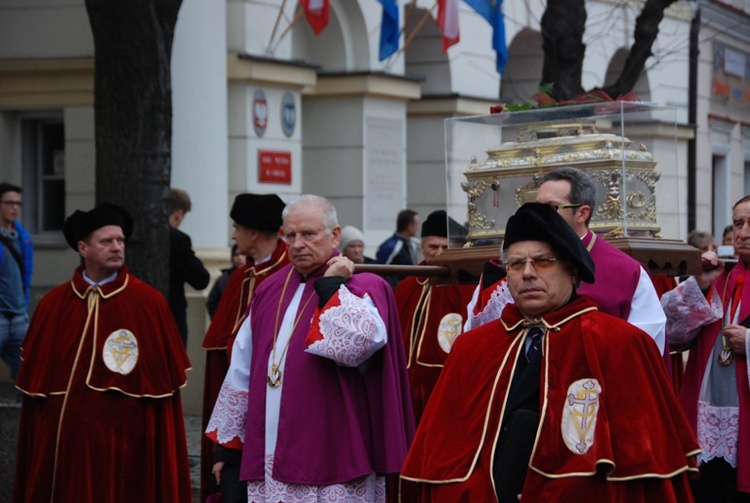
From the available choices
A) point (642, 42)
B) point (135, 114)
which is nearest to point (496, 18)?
point (642, 42)

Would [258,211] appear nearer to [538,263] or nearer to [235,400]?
[235,400]

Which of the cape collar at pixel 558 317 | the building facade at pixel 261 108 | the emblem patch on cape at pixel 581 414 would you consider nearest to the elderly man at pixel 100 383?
the cape collar at pixel 558 317

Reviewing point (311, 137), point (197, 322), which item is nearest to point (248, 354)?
point (197, 322)

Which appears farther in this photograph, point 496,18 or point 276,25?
point 496,18

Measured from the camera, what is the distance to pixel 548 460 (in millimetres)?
4934

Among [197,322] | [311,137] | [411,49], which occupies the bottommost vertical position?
[197,322]

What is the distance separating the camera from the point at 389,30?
17375 millimetres

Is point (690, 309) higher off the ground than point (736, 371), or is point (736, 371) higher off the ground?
point (690, 309)

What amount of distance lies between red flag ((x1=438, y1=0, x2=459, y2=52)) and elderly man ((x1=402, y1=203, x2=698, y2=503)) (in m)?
12.7

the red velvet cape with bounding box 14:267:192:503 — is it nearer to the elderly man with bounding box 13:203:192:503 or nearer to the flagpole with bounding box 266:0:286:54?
the elderly man with bounding box 13:203:192:503

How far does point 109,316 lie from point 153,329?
0.26 metres

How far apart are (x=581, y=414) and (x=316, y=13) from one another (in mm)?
11536

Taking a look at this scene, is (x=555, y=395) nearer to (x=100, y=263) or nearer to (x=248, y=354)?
(x=248, y=354)

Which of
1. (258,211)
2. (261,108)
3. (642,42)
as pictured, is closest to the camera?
(258,211)
